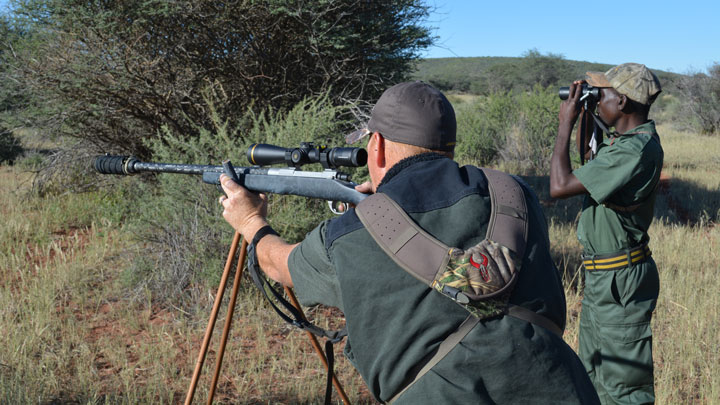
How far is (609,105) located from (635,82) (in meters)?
0.18

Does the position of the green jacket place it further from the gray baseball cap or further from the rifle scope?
the rifle scope

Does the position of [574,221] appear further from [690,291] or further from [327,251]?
[327,251]

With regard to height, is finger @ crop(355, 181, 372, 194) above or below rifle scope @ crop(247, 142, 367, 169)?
below

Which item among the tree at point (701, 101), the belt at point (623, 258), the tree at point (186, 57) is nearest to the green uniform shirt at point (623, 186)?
the belt at point (623, 258)

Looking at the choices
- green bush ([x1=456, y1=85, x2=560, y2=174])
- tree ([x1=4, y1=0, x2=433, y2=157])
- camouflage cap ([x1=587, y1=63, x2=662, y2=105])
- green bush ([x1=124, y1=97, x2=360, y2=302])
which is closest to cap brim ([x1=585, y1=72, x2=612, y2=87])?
camouflage cap ([x1=587, y1=63, x2=662, y2=105])

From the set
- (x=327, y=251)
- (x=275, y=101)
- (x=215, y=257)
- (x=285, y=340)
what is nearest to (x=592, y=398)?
(x=327, y=251)

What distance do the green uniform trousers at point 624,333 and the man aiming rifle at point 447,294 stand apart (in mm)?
1362

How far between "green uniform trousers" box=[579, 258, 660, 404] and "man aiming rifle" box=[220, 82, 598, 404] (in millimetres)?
1362

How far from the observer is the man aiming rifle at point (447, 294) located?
1453 mm

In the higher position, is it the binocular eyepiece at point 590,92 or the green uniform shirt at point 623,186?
the binocular eyepiece at point 590,92

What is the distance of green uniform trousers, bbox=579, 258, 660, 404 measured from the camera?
276 cm

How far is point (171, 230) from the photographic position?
528 centimetres

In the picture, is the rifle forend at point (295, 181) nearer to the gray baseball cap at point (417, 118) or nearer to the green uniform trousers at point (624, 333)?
the gray baseball cap at point (417, 118)

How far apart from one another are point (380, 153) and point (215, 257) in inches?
146
